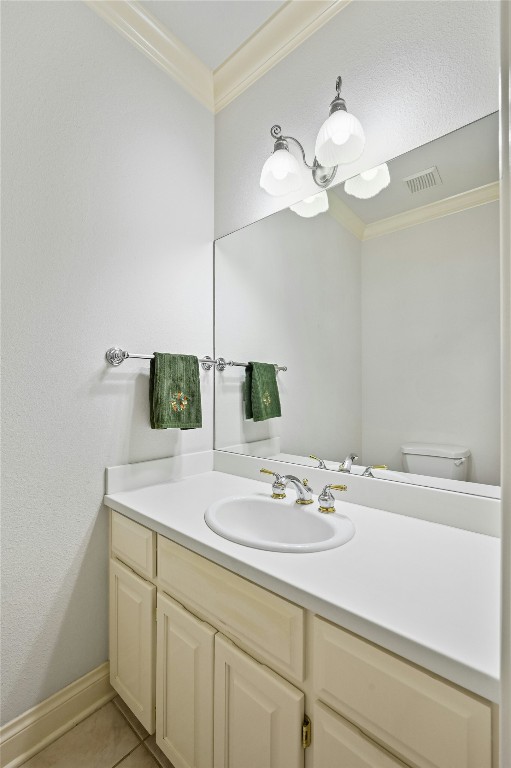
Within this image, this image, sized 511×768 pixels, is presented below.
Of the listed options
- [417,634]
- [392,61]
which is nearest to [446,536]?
[417,634]

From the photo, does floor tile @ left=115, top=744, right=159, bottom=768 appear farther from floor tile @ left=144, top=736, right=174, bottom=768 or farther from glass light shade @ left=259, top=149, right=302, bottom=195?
glass light shade @ left=259, top=149, right=302, bottom=195

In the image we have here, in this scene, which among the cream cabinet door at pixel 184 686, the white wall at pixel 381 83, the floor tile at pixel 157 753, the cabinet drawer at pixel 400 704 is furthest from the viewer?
the floor tile at pixel 157 753

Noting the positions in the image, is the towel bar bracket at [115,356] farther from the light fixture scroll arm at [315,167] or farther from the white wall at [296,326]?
the light fixture scroll arm at [315,167]

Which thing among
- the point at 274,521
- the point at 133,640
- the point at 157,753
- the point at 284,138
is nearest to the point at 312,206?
the point at 284,138

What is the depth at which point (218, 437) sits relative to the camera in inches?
66.8

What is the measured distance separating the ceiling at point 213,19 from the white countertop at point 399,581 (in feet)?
6.12

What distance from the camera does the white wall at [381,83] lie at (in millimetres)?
979

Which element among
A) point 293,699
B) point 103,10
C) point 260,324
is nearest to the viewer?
point 293,699

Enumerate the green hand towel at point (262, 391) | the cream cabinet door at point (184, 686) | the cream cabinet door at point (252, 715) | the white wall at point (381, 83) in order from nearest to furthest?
1. the cream cabinet door at point (252, 715)
2. the cream cabinet door at point (184, 686)
3. the white wall at point (381, 83)
4. the green hand towel at point (262, 391)

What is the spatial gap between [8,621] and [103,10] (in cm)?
211

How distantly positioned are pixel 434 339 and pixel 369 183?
57cm

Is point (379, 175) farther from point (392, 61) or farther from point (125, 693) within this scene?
point (125, 693)

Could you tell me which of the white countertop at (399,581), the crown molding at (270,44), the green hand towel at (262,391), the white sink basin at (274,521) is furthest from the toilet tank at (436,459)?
the crown molding at (270,44)

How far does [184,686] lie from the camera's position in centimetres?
95
